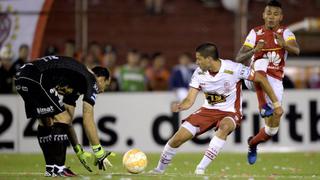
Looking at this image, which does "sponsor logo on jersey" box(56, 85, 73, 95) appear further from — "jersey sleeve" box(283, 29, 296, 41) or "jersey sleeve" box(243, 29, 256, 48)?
"jersey sleeve" box(283, 29, 296, 41)

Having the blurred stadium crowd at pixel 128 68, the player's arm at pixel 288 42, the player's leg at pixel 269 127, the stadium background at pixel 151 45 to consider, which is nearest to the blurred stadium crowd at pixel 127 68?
the blurred stadium crowd at pixel 128 68

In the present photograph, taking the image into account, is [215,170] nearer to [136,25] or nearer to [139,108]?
[139,108]

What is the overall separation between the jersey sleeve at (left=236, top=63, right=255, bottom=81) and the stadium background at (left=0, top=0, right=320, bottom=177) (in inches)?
303

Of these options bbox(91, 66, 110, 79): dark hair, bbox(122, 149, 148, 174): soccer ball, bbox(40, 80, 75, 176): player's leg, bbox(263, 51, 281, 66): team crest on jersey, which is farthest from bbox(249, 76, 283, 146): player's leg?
bbox(40, 80, 75, 176): player's leg

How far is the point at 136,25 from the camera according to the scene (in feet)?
83.6

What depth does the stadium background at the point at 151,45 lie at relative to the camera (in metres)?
22.2

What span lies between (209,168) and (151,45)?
889 centimetres

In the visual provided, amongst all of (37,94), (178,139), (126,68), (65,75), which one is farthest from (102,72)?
(126,68)

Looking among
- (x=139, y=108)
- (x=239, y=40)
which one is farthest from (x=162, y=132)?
(x=239, y=40)

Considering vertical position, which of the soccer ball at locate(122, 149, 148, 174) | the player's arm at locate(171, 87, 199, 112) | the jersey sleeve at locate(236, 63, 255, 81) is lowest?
the soccer ball at locate(122, 149, 148, 174)

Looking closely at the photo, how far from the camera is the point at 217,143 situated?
46.0 ft

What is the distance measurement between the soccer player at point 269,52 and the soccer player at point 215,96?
2.19 feet

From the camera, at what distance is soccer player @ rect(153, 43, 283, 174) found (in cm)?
1436

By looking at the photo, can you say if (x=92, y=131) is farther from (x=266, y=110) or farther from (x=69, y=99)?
(x=266, y=110)
